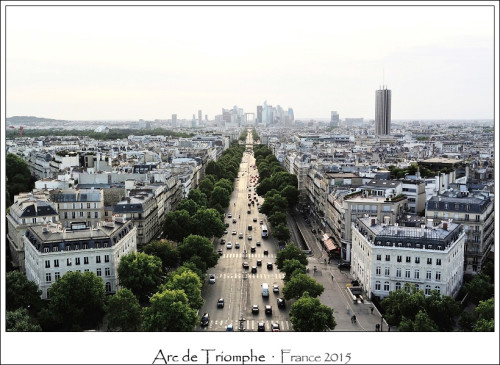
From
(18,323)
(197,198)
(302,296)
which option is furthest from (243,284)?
(197,198)

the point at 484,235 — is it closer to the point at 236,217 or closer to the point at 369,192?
the point at 369,192

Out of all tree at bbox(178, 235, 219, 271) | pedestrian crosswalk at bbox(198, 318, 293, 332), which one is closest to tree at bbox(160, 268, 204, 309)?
pedestrian crosswalk at bbox(198, 318, 293, 332)

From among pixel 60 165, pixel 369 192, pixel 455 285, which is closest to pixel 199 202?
pixel 369 192

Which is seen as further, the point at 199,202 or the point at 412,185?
the point at 199,202

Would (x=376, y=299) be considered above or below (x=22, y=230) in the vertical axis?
below

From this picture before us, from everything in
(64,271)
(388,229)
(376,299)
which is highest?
(388,229)

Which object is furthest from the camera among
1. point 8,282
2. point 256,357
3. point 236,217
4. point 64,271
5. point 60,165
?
point 60,165

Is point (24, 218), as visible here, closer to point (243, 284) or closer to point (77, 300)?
point (77, 300)
